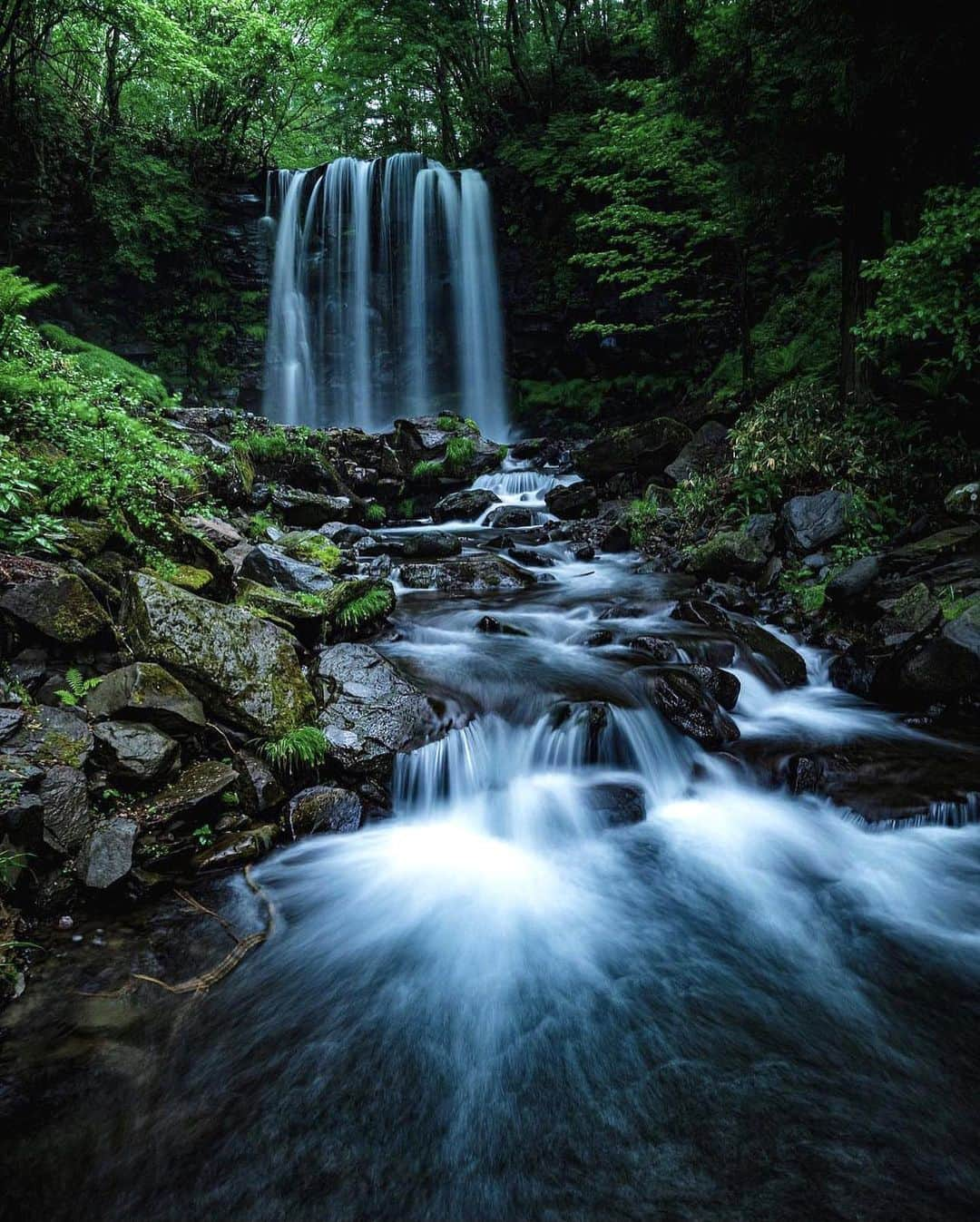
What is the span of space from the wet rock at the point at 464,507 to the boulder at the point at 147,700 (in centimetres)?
991

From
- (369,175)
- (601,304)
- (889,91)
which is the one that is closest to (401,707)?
(889,91)

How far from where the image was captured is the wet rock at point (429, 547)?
1062cm

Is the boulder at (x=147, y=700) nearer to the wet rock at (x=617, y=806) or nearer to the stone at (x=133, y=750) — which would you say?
the stone at (x=133, y=750)

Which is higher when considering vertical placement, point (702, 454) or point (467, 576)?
point (702, 454)

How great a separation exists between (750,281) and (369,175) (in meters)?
13.0

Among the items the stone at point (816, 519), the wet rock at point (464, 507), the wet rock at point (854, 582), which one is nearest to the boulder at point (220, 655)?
the wet rock at point (854, 582)

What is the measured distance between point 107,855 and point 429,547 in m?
7.95

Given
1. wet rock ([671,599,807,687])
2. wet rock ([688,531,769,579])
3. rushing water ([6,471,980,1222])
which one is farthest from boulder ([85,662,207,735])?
wet rock ([688,531,769,579])

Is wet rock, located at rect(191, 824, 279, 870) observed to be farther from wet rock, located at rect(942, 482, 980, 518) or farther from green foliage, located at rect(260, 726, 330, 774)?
wet rock, located at rect(942, 482, 980, 518)

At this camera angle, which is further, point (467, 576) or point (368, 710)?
point (467, 576)

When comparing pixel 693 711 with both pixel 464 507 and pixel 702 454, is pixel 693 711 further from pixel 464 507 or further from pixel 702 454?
pixel 464 507

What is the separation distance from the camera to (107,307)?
18.7 metres

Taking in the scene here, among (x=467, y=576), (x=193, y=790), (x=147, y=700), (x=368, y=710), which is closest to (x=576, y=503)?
(x=467, y=576)

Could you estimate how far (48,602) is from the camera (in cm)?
397
